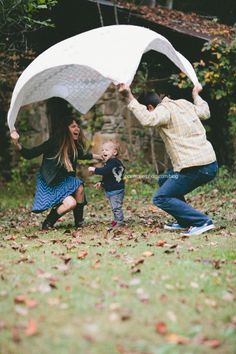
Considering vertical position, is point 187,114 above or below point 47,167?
above

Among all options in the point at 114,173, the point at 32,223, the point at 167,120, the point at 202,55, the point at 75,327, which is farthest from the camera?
the point at 202,55

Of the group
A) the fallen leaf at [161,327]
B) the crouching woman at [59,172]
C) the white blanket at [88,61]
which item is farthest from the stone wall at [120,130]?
the fallen leaf at [161,327]

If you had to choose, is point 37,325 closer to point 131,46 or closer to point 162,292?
point 162,292

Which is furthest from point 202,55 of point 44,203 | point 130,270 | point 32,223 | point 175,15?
point 130,270

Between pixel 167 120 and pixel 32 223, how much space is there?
3.35m

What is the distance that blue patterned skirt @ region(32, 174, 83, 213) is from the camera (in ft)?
23.4

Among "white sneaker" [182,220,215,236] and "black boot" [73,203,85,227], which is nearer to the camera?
"white sneaker" [182,220,215,236]

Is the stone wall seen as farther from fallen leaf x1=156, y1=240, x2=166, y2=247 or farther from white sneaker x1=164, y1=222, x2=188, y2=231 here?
fallen leaf x1=156, y1=240, x2=166, y2=247

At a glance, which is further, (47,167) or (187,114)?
(47,167)

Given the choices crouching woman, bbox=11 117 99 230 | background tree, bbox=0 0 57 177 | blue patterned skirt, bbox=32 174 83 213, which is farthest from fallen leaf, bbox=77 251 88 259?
background tree, bbox=0 0 57 177

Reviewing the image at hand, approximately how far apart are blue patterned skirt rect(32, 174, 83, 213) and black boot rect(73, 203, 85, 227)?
0.31 meters

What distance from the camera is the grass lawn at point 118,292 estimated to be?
3389 millimetres

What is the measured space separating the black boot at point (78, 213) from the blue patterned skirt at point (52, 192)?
31cm

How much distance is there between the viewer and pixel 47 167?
720 centimetres
